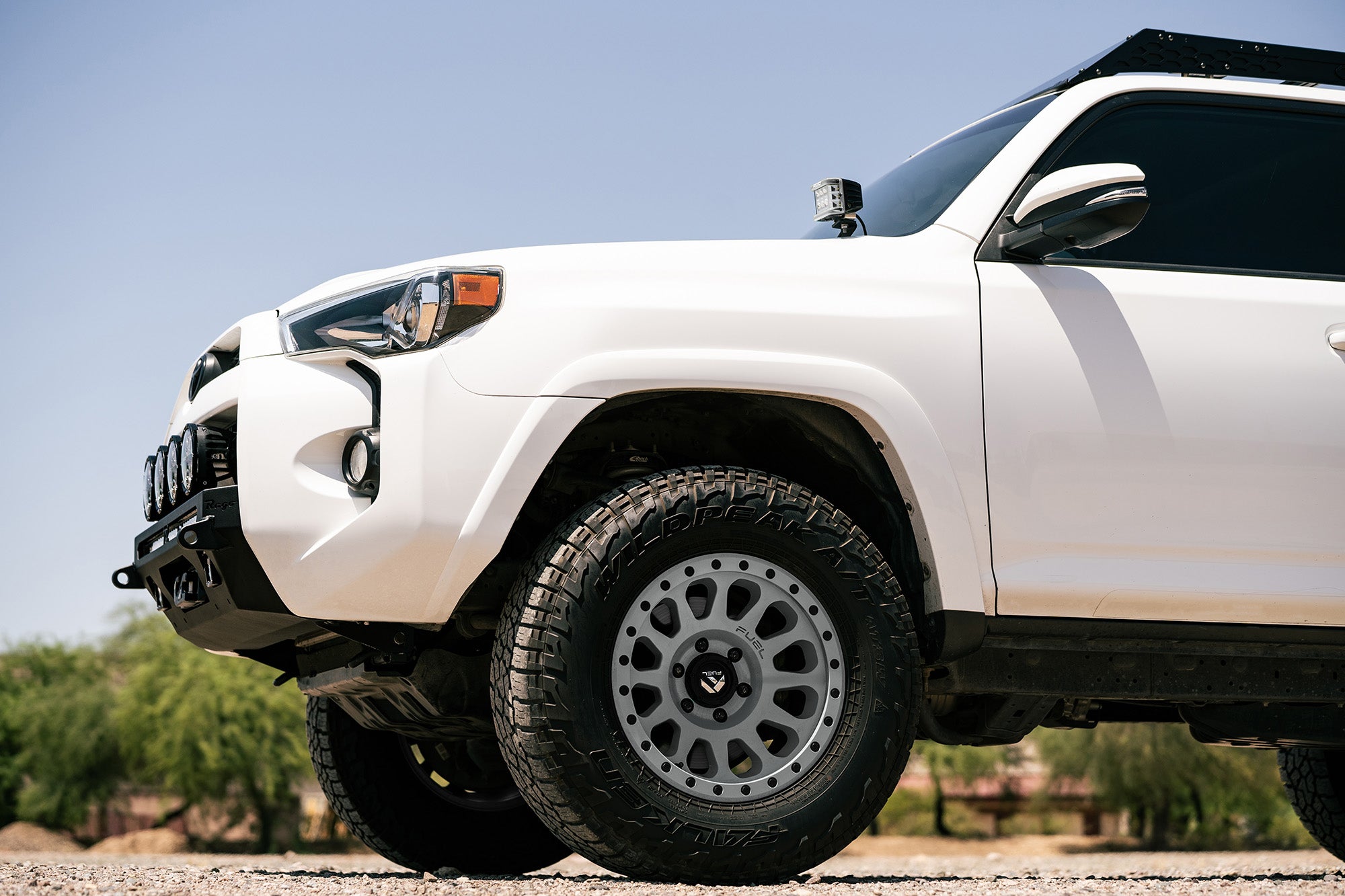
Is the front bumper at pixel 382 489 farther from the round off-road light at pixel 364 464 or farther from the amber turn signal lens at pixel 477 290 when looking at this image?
the amber turn signal lens at pixel 477 290

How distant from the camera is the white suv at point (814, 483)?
3.09m

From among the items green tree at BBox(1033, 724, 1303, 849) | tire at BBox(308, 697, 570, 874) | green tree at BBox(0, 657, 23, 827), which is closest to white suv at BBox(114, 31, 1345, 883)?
tire at BBox(308, 697, 570, 874)

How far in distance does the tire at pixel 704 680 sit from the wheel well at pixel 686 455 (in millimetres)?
228

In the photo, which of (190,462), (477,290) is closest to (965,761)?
(190,462)

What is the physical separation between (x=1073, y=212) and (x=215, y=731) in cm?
4017

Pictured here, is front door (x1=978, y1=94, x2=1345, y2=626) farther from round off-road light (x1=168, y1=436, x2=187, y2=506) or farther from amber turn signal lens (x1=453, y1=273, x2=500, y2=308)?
round off-road light (x1=168, y1=436, x2=187, y2=506)

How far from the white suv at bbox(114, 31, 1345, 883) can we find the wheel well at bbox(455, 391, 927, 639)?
11 mm

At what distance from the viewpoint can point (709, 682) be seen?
3111 mm

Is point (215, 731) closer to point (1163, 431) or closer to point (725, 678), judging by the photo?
point (725, 678)

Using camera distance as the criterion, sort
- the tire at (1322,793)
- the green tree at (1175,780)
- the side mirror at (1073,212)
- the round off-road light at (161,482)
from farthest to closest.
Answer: the green tree at (1175,780), the tire at (1322,793), the round off-road light at (161,482), the side mirror at (1073,212)

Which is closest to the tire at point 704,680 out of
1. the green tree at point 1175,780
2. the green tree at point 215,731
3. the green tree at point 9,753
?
the green tree at point 215,731

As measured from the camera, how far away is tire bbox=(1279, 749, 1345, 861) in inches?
229

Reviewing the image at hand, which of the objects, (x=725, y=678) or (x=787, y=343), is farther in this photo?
(x=787, y=343)

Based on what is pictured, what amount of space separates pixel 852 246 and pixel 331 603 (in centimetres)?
176
